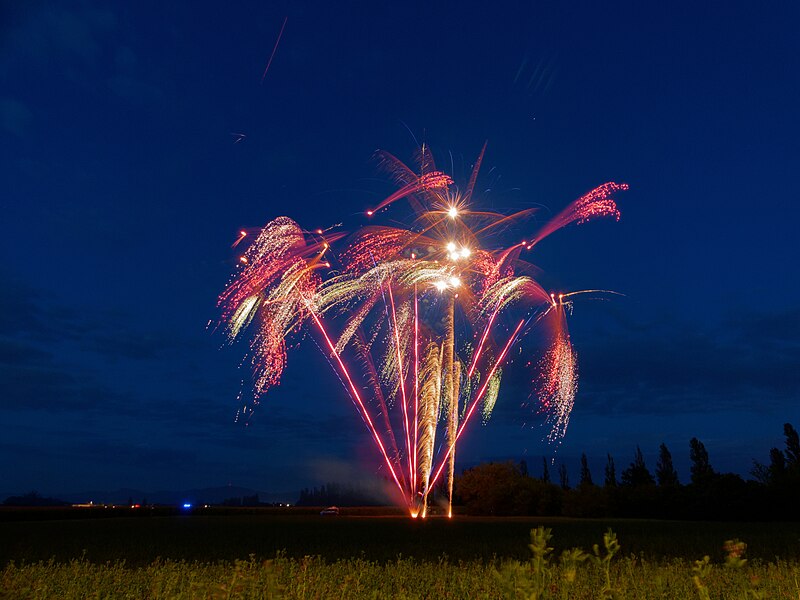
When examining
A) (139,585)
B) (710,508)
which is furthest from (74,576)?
(710,508)

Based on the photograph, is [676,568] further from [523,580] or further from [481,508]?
[481,508]

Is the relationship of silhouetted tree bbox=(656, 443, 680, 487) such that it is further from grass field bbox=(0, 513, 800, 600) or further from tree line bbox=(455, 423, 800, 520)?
grass field bbox=(0, 513, 800, 600)

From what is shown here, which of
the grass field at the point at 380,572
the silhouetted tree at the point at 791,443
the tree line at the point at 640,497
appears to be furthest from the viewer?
the silhouetted tree at the point at 791,443

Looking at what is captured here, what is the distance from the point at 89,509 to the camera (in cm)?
6669

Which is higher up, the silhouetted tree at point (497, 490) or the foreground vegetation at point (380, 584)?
the silhouetted tree at point (497, 490)

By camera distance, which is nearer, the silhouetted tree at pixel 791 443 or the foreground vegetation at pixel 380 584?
the foreground vegetation at pixel 380 584

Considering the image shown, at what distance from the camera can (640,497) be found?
→ 233ft

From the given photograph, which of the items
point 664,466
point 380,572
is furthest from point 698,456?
point 380,572

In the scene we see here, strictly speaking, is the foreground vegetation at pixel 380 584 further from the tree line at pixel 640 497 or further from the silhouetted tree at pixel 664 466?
the silhouetted tree at pixel 664 466

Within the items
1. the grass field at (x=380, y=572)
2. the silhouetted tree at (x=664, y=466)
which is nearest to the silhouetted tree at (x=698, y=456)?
the silhouetted tree at (x=664, y=466)

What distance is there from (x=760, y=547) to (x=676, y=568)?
14.9m

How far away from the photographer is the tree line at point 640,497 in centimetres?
6244

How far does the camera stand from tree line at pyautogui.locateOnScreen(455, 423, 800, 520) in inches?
2458

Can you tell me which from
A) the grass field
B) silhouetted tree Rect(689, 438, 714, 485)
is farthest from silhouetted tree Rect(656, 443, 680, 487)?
the grass field
